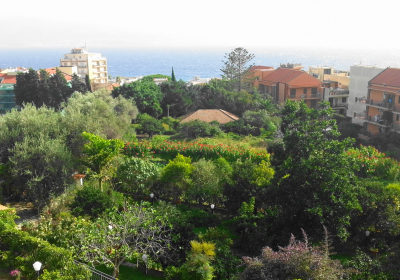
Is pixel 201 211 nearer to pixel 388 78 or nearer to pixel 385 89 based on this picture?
pixel 385 89

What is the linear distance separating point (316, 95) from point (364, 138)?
9.20m

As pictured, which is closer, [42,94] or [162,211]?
[162,211]

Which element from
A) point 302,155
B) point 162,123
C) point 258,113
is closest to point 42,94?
point 162,123

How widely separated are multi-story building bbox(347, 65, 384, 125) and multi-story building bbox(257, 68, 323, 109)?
330 cm

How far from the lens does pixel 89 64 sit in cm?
7488

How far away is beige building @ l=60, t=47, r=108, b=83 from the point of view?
7506cm

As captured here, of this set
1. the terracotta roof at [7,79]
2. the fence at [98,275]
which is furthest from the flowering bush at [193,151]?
the terracotta roof at [7,79]

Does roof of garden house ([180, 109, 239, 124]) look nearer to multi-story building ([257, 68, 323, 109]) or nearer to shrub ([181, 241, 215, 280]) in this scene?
multi-story building ([257, 68, 323, 109])

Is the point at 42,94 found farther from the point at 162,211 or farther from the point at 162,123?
the point at 162,211

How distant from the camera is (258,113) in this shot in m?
31.9

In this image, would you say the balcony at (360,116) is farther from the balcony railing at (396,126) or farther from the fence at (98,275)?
the fence at (98,275)

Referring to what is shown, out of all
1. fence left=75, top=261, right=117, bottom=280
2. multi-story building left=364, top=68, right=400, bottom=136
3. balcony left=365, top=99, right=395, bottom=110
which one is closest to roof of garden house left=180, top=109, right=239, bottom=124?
balcony left=365, top=99, right=395, bottom=110

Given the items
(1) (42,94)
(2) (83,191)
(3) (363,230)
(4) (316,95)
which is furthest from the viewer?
(4) (316,95)

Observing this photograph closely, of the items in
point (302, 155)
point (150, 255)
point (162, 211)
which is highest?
point (302, 155)
